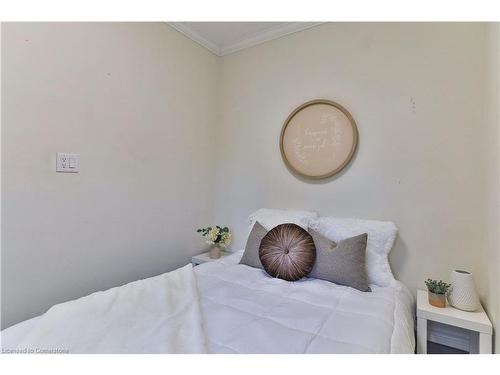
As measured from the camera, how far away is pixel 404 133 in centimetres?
170

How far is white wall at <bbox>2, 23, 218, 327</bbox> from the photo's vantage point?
4.32 ft

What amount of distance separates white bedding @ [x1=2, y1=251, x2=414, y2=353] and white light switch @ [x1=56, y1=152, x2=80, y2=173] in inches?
34.0

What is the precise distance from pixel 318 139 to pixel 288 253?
95 centimetres

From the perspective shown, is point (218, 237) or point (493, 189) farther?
point (218, 237)

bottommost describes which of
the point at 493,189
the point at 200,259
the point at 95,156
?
the point at 200,259

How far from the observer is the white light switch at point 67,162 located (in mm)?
1453

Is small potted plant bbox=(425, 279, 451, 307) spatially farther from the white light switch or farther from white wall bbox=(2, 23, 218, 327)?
the white light switch

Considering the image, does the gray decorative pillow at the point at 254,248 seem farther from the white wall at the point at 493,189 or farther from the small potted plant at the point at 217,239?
the white wall at the point at 493,189

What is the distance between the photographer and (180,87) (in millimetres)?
2178

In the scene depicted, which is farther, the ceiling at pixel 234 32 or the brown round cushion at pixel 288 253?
the ceiling at pixel 234 32

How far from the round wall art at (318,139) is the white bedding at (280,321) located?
2.90 feet

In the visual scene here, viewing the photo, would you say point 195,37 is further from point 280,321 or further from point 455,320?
point 455,320

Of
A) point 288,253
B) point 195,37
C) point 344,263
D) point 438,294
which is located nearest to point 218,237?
point 288,253

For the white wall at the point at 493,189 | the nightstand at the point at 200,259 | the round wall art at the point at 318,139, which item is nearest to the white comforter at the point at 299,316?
the white wall at the point at 493,189
